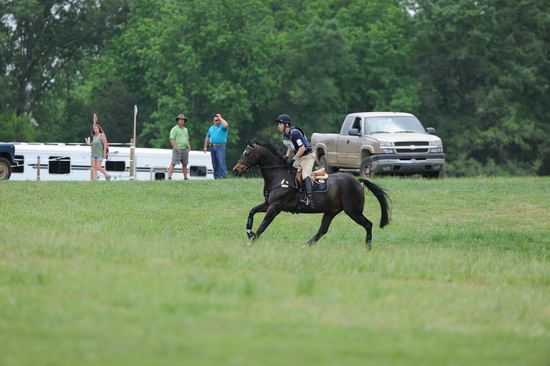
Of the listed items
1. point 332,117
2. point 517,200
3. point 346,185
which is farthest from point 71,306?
point 332,117

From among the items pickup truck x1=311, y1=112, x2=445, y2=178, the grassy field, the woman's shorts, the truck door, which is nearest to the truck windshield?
pickup truck x1=311, y1=112, x2=445, y2=178

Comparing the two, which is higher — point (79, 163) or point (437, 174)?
point (437, 174)

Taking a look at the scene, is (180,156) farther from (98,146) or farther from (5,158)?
(5,158)

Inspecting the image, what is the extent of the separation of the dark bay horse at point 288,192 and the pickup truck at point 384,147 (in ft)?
46.9

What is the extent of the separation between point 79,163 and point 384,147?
1315 cm

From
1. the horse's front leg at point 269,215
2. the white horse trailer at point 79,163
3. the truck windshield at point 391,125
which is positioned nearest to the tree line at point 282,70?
the white horse trailer at point 79,163

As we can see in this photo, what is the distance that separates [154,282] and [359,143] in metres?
23.3

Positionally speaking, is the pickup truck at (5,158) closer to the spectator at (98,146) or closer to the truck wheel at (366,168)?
the spectator at (98,146)

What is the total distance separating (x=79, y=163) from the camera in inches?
1614

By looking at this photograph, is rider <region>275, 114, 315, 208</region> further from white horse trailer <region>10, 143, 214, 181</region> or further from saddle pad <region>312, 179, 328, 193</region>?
white horse trailer <region>10, 143, 214, 181</region>

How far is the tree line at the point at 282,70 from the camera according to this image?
67.2 metres

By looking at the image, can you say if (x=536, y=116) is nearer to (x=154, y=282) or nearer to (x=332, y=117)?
(x=332, y=117)

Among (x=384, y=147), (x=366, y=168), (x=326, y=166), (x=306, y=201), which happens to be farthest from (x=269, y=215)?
(x=326, y=166)

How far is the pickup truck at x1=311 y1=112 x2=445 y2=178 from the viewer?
108ft
